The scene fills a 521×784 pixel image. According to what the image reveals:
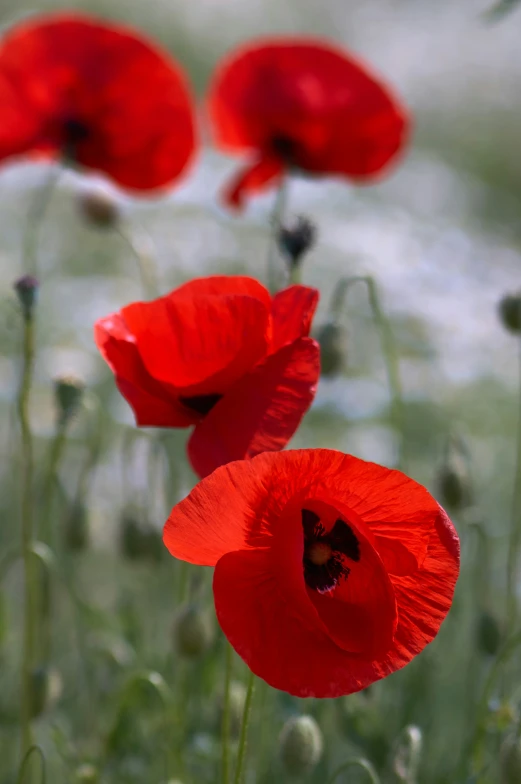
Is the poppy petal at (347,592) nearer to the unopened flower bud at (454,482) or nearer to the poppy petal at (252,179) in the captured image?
the unopened flower bud at (454,482)

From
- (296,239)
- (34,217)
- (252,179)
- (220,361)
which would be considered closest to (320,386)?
(252,179)

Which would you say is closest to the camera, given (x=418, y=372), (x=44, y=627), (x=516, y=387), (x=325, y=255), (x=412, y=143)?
(x=44, y=627)

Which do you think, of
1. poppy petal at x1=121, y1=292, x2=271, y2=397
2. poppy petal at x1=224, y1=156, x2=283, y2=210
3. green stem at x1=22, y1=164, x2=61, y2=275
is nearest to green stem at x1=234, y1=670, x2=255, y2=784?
poppy petal at x1=121, y1=292, x2=271, y2=397

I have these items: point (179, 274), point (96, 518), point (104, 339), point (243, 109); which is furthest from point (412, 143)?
point (104, 339)

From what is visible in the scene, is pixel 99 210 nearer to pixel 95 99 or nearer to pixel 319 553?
pixel 95 99

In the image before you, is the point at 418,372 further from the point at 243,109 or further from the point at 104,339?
the point at 104,339

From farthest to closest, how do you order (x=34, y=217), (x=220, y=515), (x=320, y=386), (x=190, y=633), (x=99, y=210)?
(x=320, y=386) < (x=99, y=210) < (x=34, y=217) < (x=190, y=633) < (x=220, y=515)
